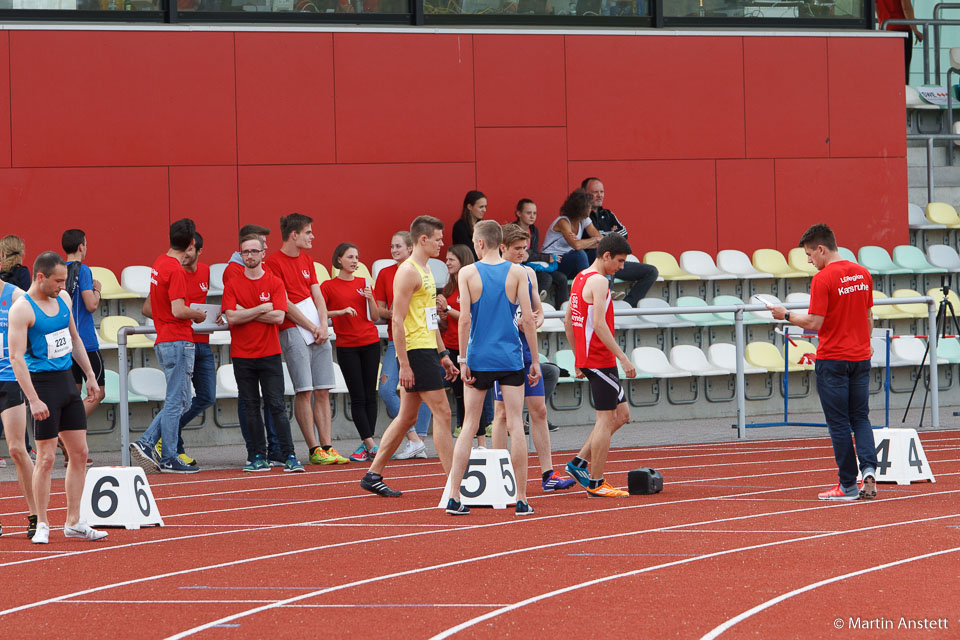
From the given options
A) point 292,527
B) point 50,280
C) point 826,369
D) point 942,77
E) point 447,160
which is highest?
point 942,77

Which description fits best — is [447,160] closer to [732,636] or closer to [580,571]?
[580,571]

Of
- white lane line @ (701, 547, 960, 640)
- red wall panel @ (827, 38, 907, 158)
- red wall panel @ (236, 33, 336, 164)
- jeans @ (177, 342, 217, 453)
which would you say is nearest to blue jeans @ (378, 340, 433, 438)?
jeans @ (177, 342, 217, 453)

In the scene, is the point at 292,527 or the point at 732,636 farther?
the point at 292,527

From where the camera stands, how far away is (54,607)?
6027mm

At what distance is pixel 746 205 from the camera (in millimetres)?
17438

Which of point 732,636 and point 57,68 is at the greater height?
point 57,68

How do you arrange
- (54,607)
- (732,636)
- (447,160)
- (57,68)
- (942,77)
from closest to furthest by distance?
1. (732,636)
2. (54,607)
3. (57,68)
4. (447,160)
5. (942,77)

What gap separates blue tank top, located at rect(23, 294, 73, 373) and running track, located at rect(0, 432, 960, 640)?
1.01m

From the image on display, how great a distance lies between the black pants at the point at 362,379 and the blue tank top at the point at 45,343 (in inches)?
159

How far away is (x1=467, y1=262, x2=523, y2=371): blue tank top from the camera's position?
8.59 m

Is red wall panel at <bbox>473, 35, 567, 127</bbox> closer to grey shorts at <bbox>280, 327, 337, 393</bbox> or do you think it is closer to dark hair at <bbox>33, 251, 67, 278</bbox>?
grey shorts at <bbox>280, 327, 337, 393</bbox>

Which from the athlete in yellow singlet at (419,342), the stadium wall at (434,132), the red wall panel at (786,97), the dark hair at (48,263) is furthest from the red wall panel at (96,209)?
the red wall panel at (786,97)

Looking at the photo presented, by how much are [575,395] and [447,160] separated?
3268mm

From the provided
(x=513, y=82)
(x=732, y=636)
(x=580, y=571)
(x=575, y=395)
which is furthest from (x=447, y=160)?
(x=732, y=636)
